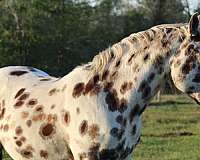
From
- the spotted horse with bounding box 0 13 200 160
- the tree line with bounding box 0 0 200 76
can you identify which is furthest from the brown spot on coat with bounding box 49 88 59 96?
the tree line with bounding box 0 0 200 76

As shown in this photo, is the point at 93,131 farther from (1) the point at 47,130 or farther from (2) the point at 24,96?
(2) the point at 24,96

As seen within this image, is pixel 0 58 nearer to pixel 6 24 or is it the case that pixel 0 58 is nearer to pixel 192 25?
pixel 6 24

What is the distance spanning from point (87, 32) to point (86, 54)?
2782 millimetres

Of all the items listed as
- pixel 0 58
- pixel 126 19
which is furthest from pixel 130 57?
pixel 126 19

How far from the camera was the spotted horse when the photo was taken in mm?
4117

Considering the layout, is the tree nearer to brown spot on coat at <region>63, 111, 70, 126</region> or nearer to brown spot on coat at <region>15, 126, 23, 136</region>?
brown spot on coat at <region>15, 126, 23, 136</region>

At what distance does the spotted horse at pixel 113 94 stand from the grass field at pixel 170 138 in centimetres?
319

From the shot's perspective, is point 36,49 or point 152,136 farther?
point 36,49

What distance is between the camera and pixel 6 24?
33562mm

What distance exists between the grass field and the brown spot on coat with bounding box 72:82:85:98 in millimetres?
3207

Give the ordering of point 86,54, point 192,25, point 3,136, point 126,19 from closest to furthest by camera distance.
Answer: point 192,25
point 3,136
point 86,54
point 126,19

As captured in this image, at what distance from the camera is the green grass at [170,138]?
9.68 meters

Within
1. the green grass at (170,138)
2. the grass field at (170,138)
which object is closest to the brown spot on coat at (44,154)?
the grass field at (170,138)

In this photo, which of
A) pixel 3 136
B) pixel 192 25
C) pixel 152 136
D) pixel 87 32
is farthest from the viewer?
pixel 87 32
